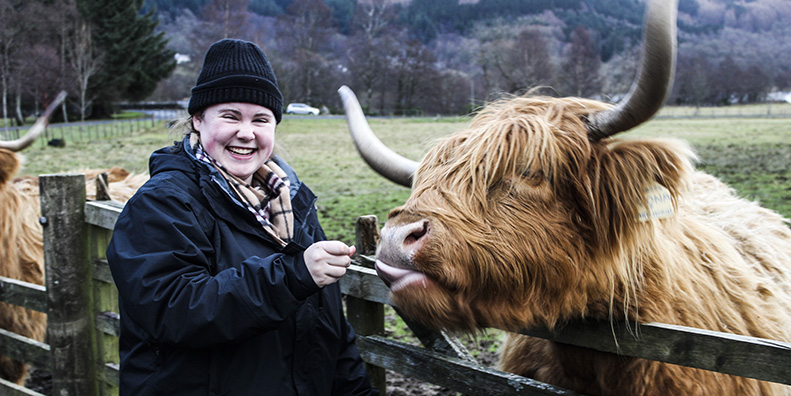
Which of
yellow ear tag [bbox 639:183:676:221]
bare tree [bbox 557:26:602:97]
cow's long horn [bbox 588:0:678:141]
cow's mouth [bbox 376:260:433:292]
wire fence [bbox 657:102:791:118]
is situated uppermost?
bare tree [bbox 557:26:602:97]

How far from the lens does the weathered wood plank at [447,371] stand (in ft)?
7.00

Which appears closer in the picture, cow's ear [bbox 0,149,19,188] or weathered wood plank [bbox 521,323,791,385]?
weathered wood plank [bbox 521,323,791,385]

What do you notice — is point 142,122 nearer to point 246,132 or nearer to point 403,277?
point 246,132

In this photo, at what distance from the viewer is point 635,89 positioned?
1.63 metres

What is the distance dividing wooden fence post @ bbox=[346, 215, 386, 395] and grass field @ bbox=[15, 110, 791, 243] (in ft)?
1.82

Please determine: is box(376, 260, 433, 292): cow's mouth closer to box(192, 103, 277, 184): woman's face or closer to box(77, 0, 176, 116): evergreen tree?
box(192, 103, 277, 184): woman's face

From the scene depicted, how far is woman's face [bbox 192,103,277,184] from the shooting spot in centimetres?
205

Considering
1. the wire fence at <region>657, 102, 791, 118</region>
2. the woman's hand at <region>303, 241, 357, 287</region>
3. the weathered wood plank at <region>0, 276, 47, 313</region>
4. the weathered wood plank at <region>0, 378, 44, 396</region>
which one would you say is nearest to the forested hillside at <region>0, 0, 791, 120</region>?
the wire fence at <region>657, 102, 791, 118</region>

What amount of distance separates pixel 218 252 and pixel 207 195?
205 millimetres

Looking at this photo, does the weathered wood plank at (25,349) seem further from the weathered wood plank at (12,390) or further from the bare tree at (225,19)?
the bare tree at (225,19)

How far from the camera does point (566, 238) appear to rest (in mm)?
1857

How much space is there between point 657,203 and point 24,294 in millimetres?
3916

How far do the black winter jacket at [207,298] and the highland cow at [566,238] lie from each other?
1.30 ft

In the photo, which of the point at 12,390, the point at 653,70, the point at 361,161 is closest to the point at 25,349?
the point at 12,390
